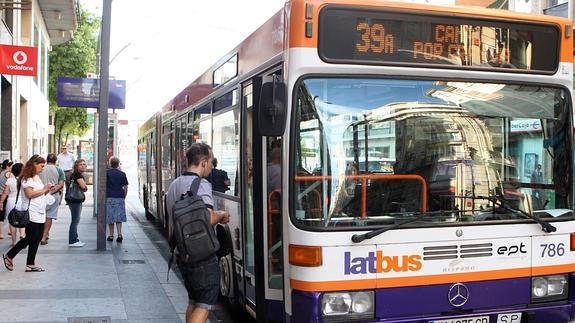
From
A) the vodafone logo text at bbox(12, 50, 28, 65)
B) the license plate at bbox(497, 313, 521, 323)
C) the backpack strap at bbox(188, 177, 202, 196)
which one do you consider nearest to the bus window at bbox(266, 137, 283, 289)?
the backpack strap at bbox(188, 177, 202, 196)

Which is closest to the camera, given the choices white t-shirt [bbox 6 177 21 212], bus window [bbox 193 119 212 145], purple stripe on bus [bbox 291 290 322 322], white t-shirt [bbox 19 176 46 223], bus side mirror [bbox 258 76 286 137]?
purple stripe on bus [bbox 291 290 322 322]

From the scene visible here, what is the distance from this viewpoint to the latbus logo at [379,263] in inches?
167

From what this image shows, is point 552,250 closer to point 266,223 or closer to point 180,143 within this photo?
point 266,223

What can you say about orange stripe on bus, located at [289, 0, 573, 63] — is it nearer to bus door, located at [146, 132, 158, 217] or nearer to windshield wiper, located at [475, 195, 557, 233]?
windshield wiper, located at [475, 195, 557, 233]

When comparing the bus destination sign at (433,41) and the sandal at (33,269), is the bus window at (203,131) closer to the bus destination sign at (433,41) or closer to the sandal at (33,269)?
the sandal at (33,269)

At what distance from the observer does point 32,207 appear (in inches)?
333

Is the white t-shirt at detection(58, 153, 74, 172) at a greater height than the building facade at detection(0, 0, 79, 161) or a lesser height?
lesser

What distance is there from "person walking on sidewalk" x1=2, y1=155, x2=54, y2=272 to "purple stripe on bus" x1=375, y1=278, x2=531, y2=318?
5.89 m

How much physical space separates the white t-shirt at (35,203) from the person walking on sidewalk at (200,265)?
447 centimetres

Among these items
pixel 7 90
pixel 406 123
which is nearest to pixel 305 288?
pixel 406 123

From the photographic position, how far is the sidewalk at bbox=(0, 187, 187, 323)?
21.4 ft

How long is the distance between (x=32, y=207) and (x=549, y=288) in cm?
667

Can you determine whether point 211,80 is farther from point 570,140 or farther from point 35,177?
point 570,140

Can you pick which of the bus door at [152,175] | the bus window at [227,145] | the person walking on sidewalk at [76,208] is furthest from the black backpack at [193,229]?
the bus door at [152,175]
